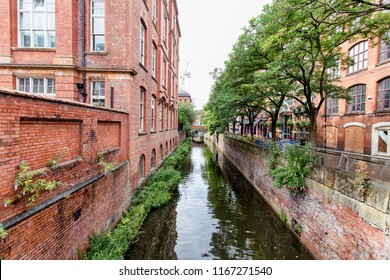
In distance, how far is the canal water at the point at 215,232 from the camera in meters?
7.56

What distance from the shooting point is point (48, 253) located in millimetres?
4234

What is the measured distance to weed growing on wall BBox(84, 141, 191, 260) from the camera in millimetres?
5883

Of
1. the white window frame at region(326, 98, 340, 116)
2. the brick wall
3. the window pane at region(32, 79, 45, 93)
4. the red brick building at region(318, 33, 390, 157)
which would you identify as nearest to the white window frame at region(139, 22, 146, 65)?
the window pane at region(32, 79, 45, 93)

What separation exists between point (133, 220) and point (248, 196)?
8.51 metres

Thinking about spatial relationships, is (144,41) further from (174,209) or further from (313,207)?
(313,207)

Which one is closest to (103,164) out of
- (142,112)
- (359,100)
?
(142,112)

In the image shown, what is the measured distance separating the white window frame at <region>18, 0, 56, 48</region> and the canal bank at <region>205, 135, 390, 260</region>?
1220cm

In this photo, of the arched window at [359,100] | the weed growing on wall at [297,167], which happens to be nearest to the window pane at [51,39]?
the weed growing on wall at [297,167]

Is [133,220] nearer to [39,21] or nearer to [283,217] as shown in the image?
[283,217]

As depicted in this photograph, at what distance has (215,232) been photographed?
9188 millimetres

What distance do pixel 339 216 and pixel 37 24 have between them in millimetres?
13550

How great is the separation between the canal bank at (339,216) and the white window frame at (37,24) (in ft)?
40.0

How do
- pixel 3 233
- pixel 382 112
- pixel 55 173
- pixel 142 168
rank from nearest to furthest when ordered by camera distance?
pixel 3 233 → pixel 55 173 → pixel 142 168 → pixel 382 112

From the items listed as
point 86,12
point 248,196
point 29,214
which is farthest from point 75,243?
point 248,196
